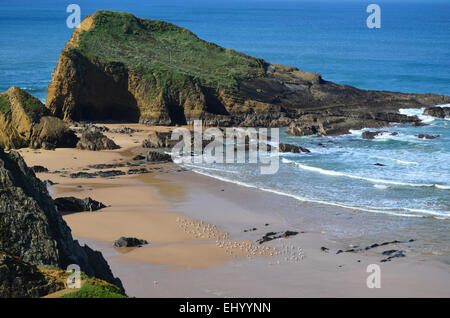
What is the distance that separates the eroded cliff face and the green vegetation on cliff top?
7cm

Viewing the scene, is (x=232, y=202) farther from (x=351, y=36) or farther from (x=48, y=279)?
(x=351, y=36)

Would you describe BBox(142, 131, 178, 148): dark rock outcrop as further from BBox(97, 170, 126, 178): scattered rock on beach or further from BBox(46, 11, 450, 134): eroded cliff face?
BBox(97, 170, 126, 178): scattered rock on beach

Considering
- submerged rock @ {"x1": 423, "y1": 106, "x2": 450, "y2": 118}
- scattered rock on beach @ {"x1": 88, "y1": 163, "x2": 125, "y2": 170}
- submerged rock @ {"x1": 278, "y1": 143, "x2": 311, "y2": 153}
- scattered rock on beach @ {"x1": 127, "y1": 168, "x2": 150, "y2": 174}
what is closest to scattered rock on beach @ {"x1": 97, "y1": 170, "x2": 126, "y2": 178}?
scattered rock on beach @ {"x1": 127, "y1": 168, "x2": 150, "y2": 174}

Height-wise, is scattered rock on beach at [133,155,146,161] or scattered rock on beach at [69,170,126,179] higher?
scattered rock on beach at [133,155,146,161]

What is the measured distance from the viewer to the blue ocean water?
26906mm

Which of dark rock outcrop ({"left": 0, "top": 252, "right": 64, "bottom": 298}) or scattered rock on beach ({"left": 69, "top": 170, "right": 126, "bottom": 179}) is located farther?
scattered rock on beach ({"left": 69, "top": 170, "right": 126, "bottom": 179})

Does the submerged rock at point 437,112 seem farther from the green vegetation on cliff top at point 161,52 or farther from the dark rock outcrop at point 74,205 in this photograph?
the dark rock outcrop at point 74,205

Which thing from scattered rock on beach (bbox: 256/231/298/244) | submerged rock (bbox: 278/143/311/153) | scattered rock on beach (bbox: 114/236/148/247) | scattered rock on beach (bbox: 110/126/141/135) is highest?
scattered rock on beach (bbox: 110/126/141/135)

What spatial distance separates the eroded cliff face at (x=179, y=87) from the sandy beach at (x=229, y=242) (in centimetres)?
1246

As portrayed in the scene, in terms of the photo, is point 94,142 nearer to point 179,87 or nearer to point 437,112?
point 179,87

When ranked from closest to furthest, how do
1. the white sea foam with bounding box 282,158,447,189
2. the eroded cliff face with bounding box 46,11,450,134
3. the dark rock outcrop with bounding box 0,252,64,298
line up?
the dark rock outcrop with bounding box 0,252,64,298 → the white sea foam with bounding box 282,158,447,189 → the eroded cliff face with bounding box 46,11,450,134

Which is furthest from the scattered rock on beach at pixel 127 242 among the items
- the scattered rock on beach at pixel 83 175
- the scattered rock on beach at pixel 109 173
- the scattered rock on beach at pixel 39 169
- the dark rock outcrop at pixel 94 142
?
the dark rock outcrop at pixel 94 142

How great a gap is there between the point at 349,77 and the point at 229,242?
53.9m

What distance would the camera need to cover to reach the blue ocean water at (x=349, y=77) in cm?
2691
